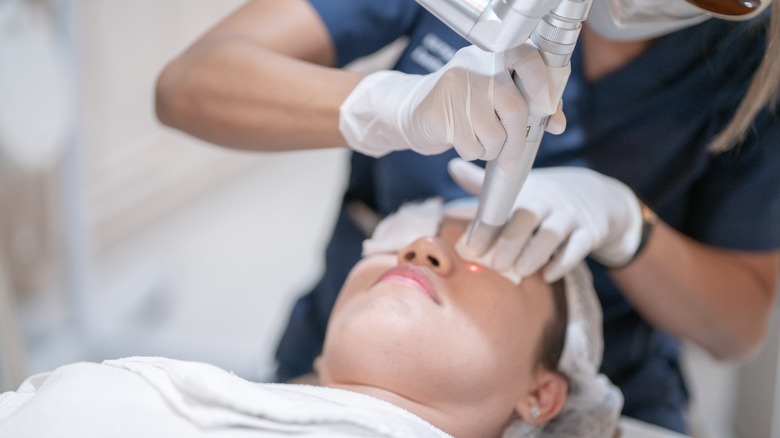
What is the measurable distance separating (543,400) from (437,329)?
0.18 meters

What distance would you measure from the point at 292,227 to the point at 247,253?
21 centimetres

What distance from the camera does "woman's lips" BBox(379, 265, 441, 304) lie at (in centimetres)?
98

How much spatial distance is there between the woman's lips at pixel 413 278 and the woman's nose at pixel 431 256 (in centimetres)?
1

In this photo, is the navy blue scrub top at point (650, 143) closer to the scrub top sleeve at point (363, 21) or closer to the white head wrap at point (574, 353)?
the scrub top sleeve at point (363, 21)

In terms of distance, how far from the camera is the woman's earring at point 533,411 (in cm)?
103

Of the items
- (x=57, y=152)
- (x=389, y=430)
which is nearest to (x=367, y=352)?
(x=389, y=430)

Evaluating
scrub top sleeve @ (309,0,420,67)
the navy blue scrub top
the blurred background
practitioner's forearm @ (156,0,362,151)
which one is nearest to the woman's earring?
the navy blue scrub top

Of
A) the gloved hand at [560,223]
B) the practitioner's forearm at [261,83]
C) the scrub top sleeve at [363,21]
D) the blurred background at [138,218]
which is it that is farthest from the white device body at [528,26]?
the blurred background at [138,218]

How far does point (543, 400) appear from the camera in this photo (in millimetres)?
1041

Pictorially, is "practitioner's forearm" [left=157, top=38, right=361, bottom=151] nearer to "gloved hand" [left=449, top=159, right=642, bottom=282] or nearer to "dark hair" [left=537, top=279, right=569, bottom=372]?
"gloved hand" [left=449, top=159, right=642, bottom=282]

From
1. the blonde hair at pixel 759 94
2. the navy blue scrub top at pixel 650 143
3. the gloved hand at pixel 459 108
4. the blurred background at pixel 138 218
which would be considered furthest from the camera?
the blurred background at pixel 138 218

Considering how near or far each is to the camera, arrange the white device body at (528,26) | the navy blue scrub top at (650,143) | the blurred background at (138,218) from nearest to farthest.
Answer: the white device body at (528,26), the navy blue scrub top at (650,143), the blurred background at (138,218)

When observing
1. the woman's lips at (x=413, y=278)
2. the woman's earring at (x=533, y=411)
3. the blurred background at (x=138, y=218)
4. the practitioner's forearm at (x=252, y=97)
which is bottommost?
the blurred background at (x=138, y=218)

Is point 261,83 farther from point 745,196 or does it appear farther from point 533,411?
point 745,196
